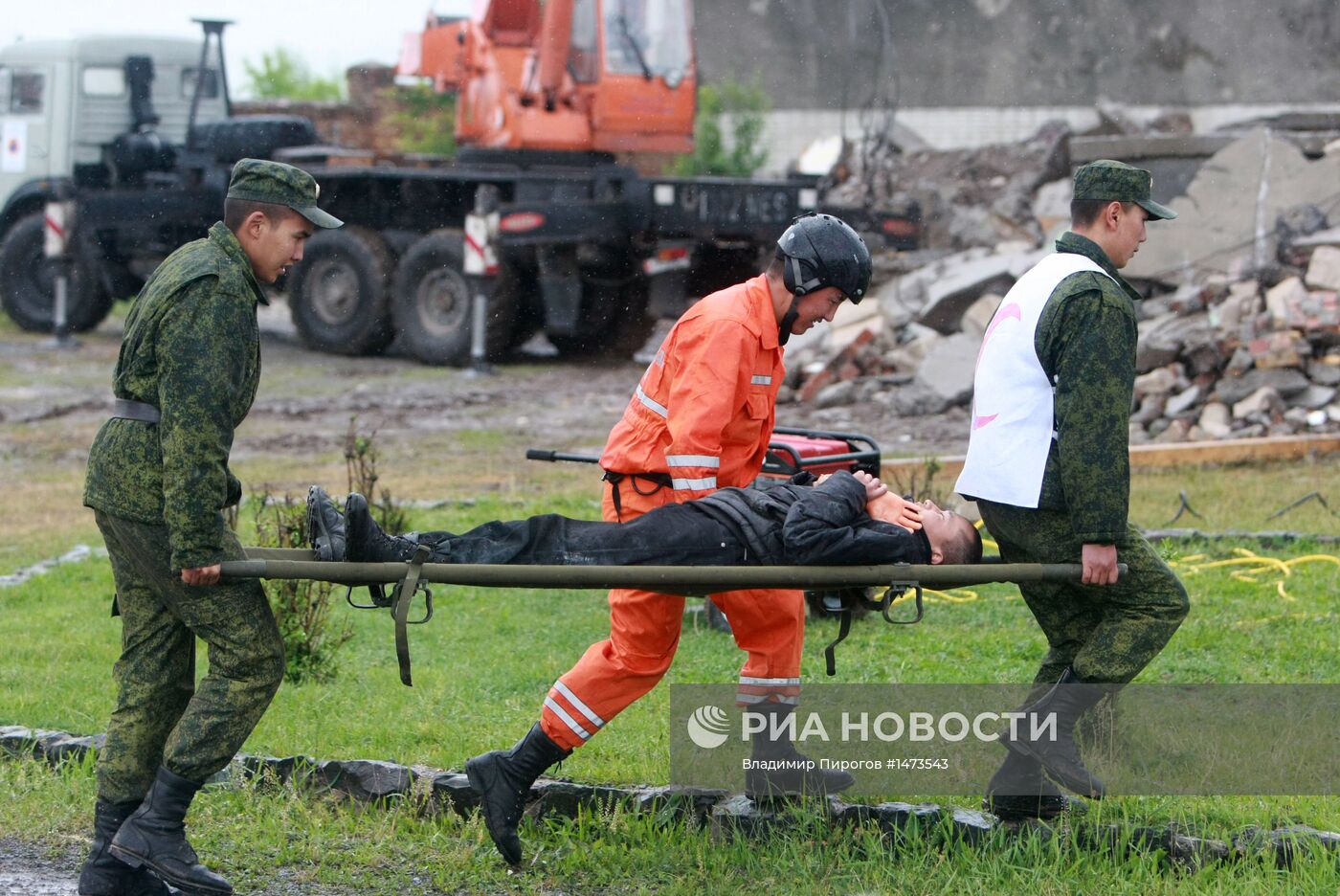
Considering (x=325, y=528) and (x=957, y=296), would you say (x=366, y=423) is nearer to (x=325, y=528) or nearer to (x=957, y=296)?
(x=957, y=296)

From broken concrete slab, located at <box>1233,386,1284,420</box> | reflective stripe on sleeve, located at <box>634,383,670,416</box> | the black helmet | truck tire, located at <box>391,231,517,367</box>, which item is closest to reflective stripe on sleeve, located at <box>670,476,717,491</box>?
reflective stripe on sleeve, located at <box>634,383,670,416</box>

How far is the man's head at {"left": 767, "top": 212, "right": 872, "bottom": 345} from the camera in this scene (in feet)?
14.9

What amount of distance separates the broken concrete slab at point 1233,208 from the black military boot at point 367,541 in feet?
37.0

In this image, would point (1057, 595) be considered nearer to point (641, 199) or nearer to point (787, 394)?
point (787, 394)

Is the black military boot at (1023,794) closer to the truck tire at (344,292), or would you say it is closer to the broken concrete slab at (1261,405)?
the broken concrete slab at (1261,405)

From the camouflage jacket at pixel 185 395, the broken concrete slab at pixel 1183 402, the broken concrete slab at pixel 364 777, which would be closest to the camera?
the camouflage jacket at pixel 185 395

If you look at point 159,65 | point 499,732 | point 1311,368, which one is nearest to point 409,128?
point 159,65

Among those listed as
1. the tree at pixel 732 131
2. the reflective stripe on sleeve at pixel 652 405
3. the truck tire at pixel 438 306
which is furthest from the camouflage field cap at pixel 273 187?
the tree at pixel 732 131

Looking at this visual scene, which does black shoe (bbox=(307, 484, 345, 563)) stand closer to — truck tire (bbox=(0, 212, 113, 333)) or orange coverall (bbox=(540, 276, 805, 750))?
orange coverall (bbox=(540, 276, 805, 750))

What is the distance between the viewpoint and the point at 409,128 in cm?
2667

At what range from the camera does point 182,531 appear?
3.93 meters

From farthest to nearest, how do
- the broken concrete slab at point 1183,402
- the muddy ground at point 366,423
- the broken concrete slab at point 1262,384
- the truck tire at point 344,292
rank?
1. the truck tire at point 344,292
2. the broken concrete slab at point 1183,402
3. the broken concrete slab at point 1262,384
4. the muddy ground at point 366,423

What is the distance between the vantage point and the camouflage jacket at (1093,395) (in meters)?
4.16

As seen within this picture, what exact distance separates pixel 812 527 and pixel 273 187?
5.56 ft
